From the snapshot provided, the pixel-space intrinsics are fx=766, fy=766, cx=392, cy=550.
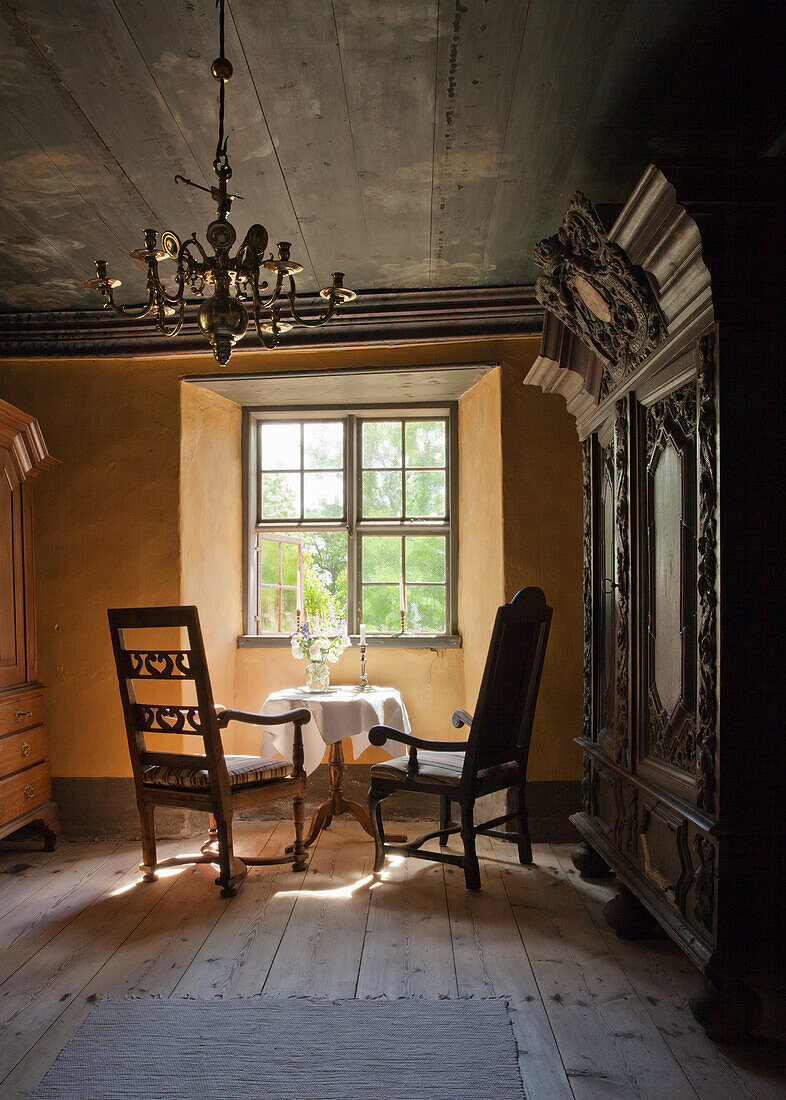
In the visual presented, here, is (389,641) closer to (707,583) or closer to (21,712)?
(21,712)

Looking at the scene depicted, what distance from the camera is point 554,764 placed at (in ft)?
14.1

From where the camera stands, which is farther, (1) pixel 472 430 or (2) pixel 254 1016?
(1) pixel 472 430

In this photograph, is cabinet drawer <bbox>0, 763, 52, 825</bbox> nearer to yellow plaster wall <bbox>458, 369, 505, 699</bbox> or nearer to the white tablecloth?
the white tablecloth

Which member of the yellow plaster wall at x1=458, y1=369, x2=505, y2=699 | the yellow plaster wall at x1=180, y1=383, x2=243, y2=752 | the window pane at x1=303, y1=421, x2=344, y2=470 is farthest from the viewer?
the window pane at x1=303, y1=421, x2=344, y2=470

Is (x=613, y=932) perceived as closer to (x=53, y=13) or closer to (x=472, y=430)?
(x=472, y=430)

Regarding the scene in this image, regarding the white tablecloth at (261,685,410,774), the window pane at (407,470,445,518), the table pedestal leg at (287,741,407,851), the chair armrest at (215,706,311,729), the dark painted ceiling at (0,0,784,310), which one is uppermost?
the dark painted ceiling at (0,0,784,310)

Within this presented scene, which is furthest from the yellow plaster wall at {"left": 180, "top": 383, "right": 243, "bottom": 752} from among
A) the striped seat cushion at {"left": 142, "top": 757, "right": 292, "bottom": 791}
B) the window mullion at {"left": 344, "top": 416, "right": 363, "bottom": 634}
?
the striped seat cushion at {"left": 142, "top": 757, "right": 292, "bottom": 791}

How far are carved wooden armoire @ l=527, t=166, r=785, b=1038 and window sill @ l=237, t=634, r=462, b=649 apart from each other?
1850mm

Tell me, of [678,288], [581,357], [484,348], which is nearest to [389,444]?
[484,348]

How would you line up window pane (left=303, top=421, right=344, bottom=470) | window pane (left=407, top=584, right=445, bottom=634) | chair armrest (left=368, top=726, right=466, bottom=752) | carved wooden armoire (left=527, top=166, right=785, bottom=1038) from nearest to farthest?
carved wooden armoire (left=527, top=166, right=785, bottom=1038) < chair armrest (left=368, top=726, right=466, bottom=752) < window pane (left=407, top=584, right=445, bottom=634) < window pane (left=303, top=421, right=344, bottom=470)

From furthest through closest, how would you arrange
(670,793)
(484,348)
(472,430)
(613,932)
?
1. (472,430)
2. (484,348)
3. (613,932)
4. (670,793)

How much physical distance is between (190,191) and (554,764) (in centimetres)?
340

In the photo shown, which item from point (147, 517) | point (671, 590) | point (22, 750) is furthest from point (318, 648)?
point (671, 590)

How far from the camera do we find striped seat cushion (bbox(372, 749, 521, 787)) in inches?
139
